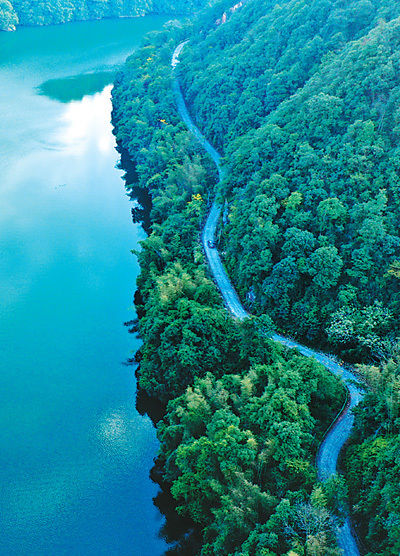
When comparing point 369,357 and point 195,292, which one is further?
point 195,292

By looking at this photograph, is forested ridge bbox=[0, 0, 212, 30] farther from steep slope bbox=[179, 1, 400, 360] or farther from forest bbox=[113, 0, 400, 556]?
steep slope bbox=[179, 1, 400, 360]

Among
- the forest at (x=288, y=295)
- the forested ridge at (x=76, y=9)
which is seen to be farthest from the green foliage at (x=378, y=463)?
the forested ridge at (x=76, y=9)

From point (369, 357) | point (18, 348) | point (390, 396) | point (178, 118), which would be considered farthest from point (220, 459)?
point (178, 118)

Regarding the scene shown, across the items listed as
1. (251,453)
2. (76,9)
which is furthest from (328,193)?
(76,9)

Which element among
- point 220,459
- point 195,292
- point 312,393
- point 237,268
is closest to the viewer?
point 220,459

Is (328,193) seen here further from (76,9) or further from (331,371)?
(76,9)

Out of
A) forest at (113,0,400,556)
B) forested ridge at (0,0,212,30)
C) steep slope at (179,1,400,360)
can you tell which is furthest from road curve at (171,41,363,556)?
forested ridge at (0,0,212,30)

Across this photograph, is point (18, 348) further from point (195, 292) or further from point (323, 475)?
point (323, 475)

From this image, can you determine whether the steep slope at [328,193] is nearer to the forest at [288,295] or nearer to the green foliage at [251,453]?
the forest at [288,295]
